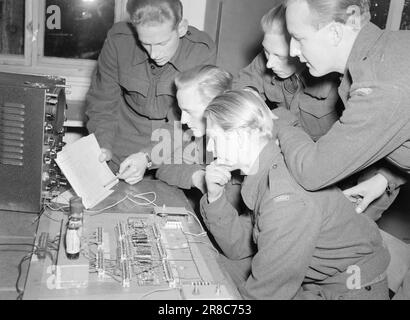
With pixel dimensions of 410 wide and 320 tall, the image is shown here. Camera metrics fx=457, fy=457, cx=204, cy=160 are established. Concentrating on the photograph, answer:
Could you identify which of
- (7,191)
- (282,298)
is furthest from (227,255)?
(7,191)

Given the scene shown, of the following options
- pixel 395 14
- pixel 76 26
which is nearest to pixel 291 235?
pixel 395 14

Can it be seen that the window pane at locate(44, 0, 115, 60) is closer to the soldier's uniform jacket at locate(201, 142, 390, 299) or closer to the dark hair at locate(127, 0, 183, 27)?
the dark hair at locate(127, 0, 183, 27)

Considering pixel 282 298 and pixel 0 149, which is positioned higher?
pixel 0 149

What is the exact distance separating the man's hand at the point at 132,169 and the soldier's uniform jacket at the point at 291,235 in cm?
48

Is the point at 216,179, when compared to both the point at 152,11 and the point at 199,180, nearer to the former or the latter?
the point at 199,180

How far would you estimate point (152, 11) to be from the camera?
6.89 ft

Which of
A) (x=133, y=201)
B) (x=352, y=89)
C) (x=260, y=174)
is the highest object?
(x=352, y=89)

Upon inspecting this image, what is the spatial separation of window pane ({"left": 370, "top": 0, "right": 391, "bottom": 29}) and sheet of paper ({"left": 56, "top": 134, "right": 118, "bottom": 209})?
97.3 inches

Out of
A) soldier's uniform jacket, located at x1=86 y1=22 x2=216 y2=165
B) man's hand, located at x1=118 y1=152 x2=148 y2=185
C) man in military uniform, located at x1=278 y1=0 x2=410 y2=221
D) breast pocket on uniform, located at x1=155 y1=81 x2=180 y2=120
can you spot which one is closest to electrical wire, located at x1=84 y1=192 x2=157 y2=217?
man's hand, located at x1=118 y1=152 x2=148 y2=185

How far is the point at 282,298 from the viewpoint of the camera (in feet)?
4.78

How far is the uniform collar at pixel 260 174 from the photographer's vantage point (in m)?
1.68

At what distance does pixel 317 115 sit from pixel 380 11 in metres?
1.67

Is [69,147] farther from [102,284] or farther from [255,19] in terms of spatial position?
[255,19]

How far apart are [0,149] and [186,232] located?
0.77 meters
